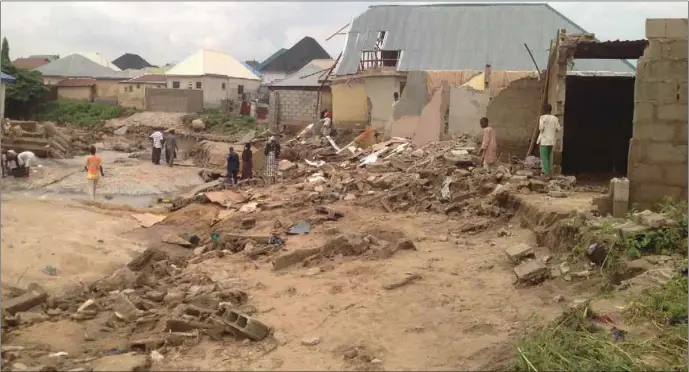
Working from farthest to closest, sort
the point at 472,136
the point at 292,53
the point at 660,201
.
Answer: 1. the point at 292,53
2. the point at 472,136
3. the point at 660,201

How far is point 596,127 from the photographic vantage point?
51.4ft

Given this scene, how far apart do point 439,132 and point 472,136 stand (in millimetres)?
971

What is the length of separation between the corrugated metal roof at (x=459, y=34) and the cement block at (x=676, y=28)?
1747 cm

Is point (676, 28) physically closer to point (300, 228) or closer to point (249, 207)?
point (300, 228)

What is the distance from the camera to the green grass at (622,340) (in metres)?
4.17

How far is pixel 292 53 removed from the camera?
5375 centimetres

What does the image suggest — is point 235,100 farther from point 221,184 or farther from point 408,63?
point 221,184

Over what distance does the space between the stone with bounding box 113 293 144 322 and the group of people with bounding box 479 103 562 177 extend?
6.99 metres

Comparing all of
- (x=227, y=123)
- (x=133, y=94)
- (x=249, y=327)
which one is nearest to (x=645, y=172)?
(x=249, y=327)

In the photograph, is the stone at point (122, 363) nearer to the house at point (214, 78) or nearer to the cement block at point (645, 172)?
the cement block at point (645, 172)

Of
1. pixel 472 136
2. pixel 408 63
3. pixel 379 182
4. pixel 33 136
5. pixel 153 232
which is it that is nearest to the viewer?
pixel 153 232

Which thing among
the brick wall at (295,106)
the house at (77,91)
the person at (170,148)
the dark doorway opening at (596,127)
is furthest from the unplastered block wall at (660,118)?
the house at (77,91)

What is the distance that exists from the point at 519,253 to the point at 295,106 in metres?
22.9

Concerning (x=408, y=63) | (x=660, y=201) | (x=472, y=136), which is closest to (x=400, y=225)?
(x=660, y=201)
